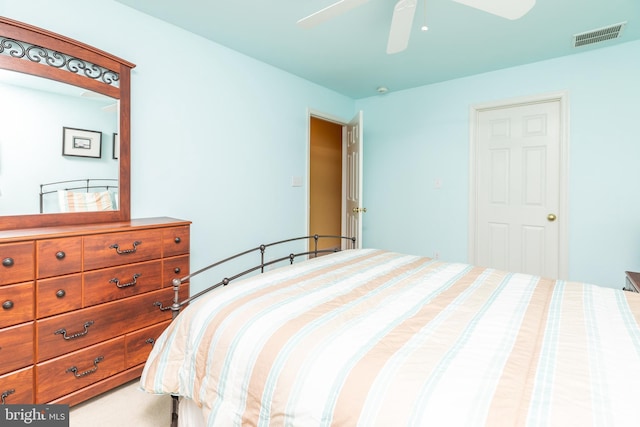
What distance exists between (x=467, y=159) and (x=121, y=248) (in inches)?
131

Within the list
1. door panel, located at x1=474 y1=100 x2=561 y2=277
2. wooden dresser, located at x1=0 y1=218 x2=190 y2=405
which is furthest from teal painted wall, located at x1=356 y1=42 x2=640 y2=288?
wooden dresser, located at x1=0 y1=218 x2=190 y2=405

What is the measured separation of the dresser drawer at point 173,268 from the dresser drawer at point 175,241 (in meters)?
0.04

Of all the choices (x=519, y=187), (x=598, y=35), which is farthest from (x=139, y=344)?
(x=598, y=35)

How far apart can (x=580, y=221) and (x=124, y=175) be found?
3789 mm

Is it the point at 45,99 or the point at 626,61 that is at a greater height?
the point at 626,61

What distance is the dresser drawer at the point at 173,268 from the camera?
2.01 meters

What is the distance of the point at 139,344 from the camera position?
1917mm

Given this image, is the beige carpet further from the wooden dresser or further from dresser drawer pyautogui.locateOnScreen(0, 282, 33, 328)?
dresser drawer pyautogui.locateOnScreen(0, 282, 33, 328)

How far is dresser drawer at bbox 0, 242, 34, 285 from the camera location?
4.61ft

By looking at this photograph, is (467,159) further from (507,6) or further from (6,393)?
(6,393)

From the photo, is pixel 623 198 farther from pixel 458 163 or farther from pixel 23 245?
pixel 23 245

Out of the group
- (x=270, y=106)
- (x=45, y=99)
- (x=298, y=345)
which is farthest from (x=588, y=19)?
(x=45, y=99)

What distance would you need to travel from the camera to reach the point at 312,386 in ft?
2.70

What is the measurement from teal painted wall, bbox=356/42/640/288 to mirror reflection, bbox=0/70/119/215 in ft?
9.77
